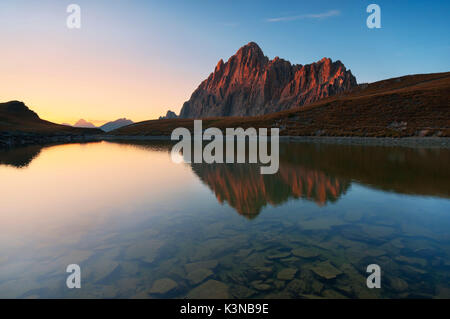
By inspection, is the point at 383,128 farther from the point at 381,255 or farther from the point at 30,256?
the point at 30,256

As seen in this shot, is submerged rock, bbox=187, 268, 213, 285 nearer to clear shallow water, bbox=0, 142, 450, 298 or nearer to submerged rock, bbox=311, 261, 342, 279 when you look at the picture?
clear shallow water, bbox=0, 142, 450, 298

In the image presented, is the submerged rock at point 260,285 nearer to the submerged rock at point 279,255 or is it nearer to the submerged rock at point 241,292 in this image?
the submerged rock at point 241,292

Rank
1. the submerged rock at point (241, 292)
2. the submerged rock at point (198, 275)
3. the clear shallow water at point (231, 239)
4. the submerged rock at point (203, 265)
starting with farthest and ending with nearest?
the submerged rock at point (203, 265), the submerged rock at point (198, 275), the clear shallow water at point (231, 239), the submerged rock at point (241, 292)

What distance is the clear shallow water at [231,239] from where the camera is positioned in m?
7.01

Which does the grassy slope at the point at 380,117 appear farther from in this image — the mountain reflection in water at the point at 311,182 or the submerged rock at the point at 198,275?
the submerged rock at the point at 198,275

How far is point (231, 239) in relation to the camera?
1009 cm

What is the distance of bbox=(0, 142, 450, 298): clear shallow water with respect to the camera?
7008 mm

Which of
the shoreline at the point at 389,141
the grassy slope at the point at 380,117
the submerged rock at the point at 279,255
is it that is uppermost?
the grassy slope at the point at 380,117

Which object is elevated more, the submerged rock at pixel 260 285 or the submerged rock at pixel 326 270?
the submerged rock at pixel 326 270

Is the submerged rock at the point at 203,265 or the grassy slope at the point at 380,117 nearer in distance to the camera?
the submerged rock at the point at 203,265

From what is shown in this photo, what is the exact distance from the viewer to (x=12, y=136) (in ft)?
293

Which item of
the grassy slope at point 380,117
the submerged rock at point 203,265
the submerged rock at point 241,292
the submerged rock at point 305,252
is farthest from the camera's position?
the grassy slope at point 380,117

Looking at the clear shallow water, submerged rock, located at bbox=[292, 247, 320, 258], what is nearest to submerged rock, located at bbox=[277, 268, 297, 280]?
the clear shallow water

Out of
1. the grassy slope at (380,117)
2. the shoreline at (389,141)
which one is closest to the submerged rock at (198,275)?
the shoreline at (389,141)
